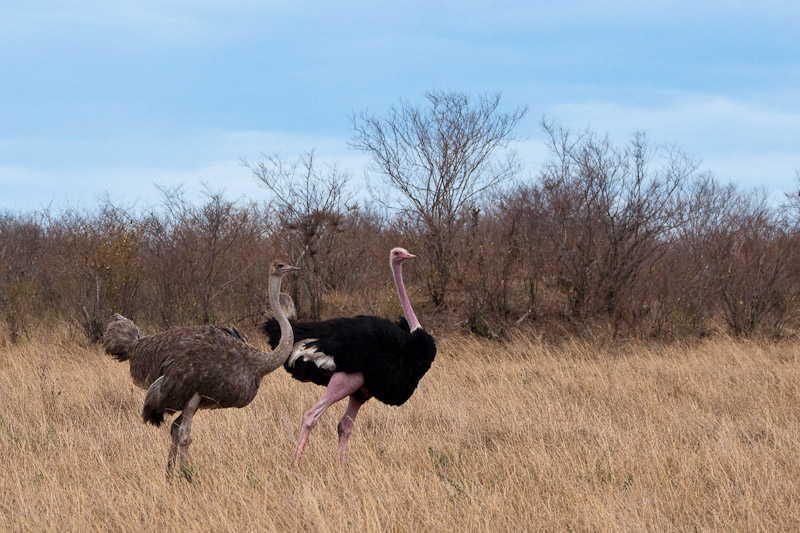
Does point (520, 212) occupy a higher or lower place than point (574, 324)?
higher

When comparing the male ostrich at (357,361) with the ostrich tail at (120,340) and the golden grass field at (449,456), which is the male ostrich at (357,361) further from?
the ostrich tail at (120,340)

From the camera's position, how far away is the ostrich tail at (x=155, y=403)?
5332 millimetres

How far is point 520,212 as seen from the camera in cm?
1348

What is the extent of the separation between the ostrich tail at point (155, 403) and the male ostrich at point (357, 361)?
0.96 meters

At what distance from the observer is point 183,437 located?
17.2 feet

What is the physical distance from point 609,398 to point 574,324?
4.73 metres

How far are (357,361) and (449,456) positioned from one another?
942 millimetres

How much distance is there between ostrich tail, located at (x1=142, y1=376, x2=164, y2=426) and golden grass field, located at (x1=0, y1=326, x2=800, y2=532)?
0.33 meters

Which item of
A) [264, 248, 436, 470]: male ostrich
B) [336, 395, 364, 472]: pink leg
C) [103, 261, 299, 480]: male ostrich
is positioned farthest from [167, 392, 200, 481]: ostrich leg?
[336, 395, 364, 472]: pink leg

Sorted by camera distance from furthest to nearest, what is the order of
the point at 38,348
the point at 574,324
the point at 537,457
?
1. the point at 574,324
2. the point at 38,348
3. the point at 537,457

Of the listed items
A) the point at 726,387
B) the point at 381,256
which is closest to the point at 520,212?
the point at 381,256

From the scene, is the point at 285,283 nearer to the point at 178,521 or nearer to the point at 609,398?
the point at 609,398

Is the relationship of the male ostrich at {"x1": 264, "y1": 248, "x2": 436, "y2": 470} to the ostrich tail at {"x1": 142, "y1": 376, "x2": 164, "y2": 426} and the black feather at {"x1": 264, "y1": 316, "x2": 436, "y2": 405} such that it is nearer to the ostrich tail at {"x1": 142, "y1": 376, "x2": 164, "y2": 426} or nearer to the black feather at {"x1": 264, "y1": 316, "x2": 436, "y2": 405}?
the black feather at {"x1": 264, "y1": 316, "x2": 436, "y2": 405}

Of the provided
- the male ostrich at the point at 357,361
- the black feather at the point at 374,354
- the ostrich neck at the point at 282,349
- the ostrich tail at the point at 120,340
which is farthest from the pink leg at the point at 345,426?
the ostrich tail at the point at 120,340
